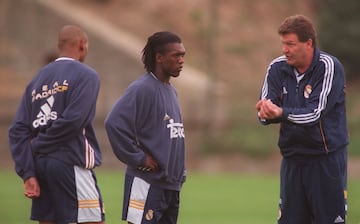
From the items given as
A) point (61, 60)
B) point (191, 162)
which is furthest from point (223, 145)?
point (61, 60)

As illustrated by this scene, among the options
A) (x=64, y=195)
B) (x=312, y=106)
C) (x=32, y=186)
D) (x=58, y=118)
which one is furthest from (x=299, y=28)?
(x=32, y=186)

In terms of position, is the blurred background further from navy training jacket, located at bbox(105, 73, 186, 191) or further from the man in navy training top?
navy training jacket, located at bbox(105, 73, 186, 191)

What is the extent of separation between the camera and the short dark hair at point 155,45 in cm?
906

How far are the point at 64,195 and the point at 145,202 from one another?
88 centimetres

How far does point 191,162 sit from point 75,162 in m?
23.7

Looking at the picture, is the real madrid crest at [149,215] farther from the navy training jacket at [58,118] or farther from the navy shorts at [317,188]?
the navy shorts at [317,188]

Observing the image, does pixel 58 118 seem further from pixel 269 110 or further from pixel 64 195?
pixel 269 110

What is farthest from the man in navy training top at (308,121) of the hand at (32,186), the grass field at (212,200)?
the grass field at (212,200)

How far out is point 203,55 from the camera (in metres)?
42.0

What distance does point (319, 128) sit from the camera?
8859 mm

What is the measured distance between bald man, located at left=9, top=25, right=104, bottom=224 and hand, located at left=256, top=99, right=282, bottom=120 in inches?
63.6

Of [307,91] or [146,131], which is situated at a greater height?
[307,91]

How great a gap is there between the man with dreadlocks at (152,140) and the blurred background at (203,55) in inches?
655

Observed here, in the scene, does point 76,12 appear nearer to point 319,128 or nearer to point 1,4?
point 1,4
